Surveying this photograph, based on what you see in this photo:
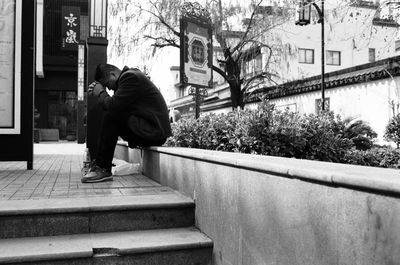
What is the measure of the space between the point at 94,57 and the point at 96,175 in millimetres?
1819

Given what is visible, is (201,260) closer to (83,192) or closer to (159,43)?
(83,192)

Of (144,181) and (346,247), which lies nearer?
(346,247)

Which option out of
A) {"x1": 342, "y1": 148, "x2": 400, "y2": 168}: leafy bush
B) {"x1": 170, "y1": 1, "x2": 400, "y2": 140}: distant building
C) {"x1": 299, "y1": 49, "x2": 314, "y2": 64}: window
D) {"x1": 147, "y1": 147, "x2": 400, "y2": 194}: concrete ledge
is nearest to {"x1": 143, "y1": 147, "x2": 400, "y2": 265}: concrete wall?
{"x1": 147, "y1": 147, "x2": 400, "y2": 194}: concrete ledge

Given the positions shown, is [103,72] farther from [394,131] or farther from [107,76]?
[394,131]

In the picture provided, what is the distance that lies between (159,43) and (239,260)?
59.9 ft

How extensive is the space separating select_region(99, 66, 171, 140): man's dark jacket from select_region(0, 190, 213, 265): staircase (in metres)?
1.33

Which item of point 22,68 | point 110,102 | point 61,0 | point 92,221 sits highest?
point 61,0

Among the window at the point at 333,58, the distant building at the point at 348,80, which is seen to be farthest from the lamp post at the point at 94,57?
the window at the point at 333,58

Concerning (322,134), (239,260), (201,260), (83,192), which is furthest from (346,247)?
(322,134)

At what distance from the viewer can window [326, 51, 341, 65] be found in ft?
108

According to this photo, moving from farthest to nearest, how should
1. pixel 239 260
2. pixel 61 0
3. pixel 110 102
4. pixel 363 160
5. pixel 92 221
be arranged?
1. pixel 61 0
2. pixel 363 160
3. pixel 110 102
4. pixel 92 221
5. pixel 239 260

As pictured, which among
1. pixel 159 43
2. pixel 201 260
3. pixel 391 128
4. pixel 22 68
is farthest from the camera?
pixel 159 43

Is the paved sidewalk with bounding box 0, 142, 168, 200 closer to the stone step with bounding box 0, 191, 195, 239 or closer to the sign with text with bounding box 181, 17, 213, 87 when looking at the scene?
the stone step with bounding box 0, 191, 195, 239

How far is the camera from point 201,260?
9.82 feet
